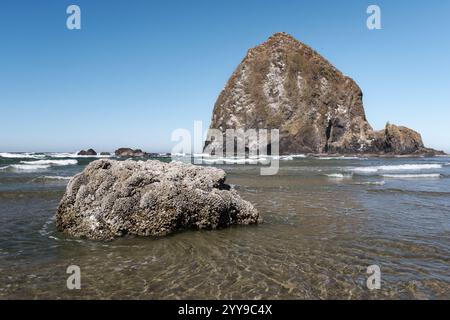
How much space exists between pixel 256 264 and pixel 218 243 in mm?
1625

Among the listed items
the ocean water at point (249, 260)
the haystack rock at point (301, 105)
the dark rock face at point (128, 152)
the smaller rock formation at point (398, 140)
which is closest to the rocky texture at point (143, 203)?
the ocean water at point (249, 260)

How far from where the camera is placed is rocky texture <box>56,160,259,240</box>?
8844mm

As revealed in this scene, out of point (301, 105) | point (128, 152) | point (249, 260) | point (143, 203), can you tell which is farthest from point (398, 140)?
point (249, 260)

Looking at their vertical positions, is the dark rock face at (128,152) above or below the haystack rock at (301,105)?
below

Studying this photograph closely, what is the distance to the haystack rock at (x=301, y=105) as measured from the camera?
9662cm

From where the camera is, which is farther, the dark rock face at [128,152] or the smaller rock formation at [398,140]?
the dark rock face at [128,152]

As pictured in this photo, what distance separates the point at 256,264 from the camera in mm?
6742

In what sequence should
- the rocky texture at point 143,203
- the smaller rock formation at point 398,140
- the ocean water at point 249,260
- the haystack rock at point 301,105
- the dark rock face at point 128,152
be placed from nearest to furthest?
the ocean water at point 249,260 < the rocky texture at point 143,203 < the smaller rock formation at point 398,140 < the dark rock face at point 128,152 < the haystack rock at point 301,105

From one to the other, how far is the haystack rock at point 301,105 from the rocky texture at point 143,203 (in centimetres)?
8847

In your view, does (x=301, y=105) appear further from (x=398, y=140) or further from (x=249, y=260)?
(x=249, y=260)

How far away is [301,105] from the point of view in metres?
102

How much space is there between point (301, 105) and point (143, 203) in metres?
97.1

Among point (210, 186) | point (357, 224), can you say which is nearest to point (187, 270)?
point (210, 186)

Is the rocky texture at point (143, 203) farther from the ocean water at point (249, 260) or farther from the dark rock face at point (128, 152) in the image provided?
the dark rock face at point (128, 152)
